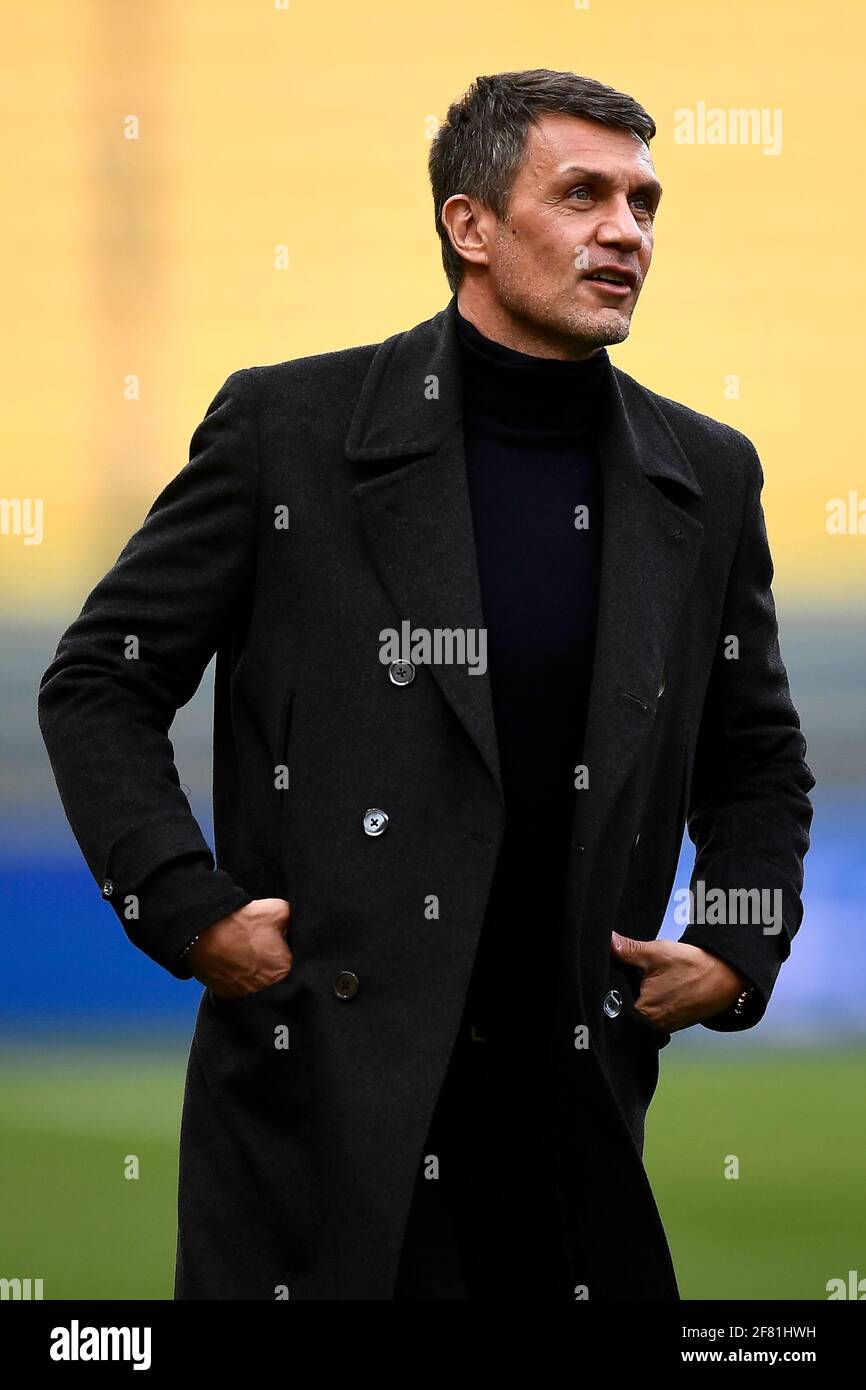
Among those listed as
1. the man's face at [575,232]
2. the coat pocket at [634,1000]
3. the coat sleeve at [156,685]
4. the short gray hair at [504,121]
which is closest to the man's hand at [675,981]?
the coat pocket at [634,1000]

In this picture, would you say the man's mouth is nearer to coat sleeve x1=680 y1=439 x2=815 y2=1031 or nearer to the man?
the man

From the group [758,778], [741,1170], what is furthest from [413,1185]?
[741,1170]

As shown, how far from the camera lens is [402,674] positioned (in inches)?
92.2

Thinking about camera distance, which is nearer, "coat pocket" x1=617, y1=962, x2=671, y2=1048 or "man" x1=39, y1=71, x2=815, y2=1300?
"man" x1=39, y1=71, x2=815, y2=1300

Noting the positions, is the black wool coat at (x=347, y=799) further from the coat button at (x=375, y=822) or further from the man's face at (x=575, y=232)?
the man's face at (x=575, y=232)

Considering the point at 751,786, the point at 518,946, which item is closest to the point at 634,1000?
the point at 518,946

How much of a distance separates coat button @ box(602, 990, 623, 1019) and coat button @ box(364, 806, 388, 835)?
0.37m

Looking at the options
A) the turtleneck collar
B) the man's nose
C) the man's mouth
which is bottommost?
the turtleneck collar

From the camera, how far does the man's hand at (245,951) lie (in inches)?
90.5

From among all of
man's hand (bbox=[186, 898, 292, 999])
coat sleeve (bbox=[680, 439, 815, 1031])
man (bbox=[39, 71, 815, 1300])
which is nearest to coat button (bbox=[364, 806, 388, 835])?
man (bbox=[39, 71, 815, 1300])

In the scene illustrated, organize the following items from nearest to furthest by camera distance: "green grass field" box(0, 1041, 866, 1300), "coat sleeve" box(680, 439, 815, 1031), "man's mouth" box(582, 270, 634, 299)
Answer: "man's mouth" box(582, 270, 634, 299)
"coat sleeve" box(680, 439, 815, 1031)
"green grass field" box(0, 1041, 866, 1300)

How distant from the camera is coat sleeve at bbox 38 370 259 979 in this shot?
2.29 metres
